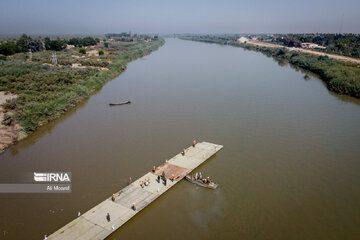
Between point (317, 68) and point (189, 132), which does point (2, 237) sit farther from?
point (317, 68)

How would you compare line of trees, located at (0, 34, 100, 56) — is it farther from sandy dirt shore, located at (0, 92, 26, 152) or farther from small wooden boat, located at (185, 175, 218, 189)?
small wooden boat, located at (185, 175, 218, 189)

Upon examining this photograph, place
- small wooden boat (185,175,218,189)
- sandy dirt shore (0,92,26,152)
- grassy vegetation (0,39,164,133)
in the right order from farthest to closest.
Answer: grassy vegetation (0,39,164,133), sandy dirt shore (0,92,26,152), small wooden boat (185,175,218,189)

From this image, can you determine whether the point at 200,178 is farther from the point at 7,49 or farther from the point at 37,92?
the point at 7,49

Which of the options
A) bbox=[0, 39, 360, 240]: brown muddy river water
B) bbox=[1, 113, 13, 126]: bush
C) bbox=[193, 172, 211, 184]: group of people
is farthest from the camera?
bbox=[1, 113, 13, 126]: bush

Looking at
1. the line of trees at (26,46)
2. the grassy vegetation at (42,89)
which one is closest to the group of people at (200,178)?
the grassy vegetation at (42,89)

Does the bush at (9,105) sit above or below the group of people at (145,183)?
above

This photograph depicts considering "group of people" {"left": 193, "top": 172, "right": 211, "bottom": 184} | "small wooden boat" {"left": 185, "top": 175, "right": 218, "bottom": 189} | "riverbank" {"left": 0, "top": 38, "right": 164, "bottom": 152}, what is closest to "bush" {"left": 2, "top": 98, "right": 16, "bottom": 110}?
"riverbank" {"left": 0, "top": 38, "right": 164, "bottom": 152}

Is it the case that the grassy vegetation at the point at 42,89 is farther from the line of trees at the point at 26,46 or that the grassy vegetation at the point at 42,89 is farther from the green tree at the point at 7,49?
the line of trees at the point at 26,46

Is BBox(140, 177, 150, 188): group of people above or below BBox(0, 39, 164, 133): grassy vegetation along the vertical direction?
below

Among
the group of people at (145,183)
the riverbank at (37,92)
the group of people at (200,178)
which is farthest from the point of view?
the riverbank at (37,92)
